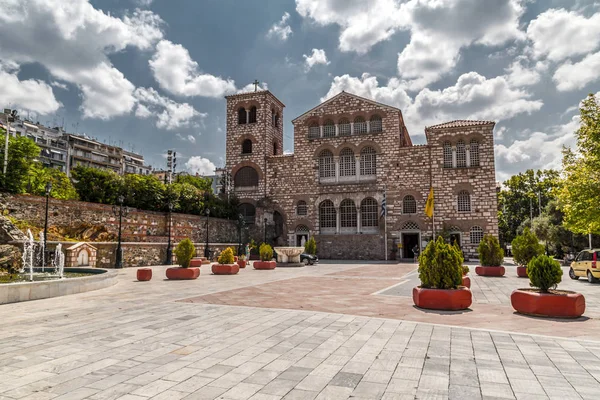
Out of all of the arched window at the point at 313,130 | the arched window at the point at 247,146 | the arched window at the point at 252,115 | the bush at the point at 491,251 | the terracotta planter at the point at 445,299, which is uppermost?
the arched window at the point at 252,115

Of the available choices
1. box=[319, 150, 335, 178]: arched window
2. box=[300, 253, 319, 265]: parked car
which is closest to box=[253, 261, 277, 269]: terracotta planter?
box=[300, 253, 319, 265]: parked car

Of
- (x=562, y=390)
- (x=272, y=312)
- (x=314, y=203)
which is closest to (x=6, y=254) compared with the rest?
(x=272, y=312)

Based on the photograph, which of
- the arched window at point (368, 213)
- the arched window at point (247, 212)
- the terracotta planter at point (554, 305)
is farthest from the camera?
the arched window at point (247, 212)

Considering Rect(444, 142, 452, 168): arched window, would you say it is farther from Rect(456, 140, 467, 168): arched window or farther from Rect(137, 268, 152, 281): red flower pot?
Rect(137, 268, 152, 281): red flower pot

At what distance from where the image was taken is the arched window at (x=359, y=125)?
1358 inches

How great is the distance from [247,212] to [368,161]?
1272 centimetres

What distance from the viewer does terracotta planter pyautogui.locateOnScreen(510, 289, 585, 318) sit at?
7.66 metres

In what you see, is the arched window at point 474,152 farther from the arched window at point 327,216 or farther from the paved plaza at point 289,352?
the paved plaza at point 289,352

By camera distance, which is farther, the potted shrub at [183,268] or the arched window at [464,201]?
the arched window at [464,201]

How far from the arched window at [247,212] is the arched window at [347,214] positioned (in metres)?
8.77

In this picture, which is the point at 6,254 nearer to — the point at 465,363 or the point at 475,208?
the point at 465,363

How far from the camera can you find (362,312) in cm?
843

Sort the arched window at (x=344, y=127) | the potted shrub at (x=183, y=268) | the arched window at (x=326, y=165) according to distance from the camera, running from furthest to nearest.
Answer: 1. the arched window at (x=326, y=165)
2. the arched window at (x=344, y=127)
3. the potted shrub at (x=183, y=268)

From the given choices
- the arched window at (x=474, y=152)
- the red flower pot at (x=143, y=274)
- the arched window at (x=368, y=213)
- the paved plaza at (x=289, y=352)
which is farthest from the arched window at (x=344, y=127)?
the paved plaza at (x=289, y=352)
